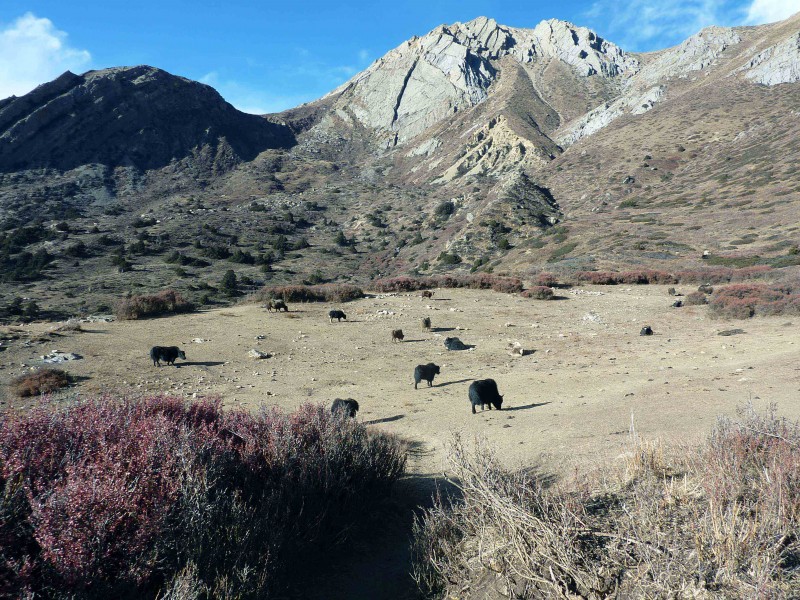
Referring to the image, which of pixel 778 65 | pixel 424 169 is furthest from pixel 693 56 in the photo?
pixel 424 169

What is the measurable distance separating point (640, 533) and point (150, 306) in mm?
22694

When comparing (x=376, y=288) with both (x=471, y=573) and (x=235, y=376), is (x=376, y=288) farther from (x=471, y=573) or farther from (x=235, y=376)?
(x=471, y=573)

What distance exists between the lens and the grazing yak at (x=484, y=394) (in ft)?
32.6

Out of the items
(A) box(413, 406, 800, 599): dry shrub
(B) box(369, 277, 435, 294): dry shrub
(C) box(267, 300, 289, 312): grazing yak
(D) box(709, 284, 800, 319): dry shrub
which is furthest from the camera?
(B) box(369, 277, 435, 294): dry shrub

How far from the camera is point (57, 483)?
3121mm

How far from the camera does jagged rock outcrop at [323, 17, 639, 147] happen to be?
115 metres

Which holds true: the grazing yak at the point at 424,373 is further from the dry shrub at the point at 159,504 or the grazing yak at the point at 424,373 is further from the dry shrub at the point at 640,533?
the dry shrub at the point at 640,533

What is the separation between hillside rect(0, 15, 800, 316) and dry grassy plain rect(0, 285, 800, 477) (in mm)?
15241

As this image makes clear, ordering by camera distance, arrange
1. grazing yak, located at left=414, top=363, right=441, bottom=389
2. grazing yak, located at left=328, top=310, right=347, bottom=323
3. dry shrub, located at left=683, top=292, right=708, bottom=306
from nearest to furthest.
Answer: grazing yak, located at left=414, top=363, right=441, bottom=389
grazing yak, located at left=328, top=310, right=347, bottom=323
dry shrub, located at left=683, top=292, right=708, bottom=306

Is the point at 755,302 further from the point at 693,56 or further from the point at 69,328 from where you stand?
the point at 693,56

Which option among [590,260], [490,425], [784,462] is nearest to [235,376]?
[490,425]

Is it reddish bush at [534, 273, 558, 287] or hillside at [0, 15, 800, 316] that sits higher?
hillside at [0, 15, 800, 316]

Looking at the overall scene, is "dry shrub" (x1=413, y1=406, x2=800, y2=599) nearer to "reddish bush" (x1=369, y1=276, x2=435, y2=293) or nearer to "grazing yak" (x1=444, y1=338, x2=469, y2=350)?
"grazing yak" (x1=444, y1=338, x2=469, y2=350)

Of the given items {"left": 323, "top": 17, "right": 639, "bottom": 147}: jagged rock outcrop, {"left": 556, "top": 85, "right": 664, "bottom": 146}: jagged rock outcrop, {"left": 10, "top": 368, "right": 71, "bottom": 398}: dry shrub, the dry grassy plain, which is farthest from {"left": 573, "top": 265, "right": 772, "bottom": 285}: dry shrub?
{"left": 323, "top": 17, "right": 639, "bottom": 147}: jagged rock outcrop
